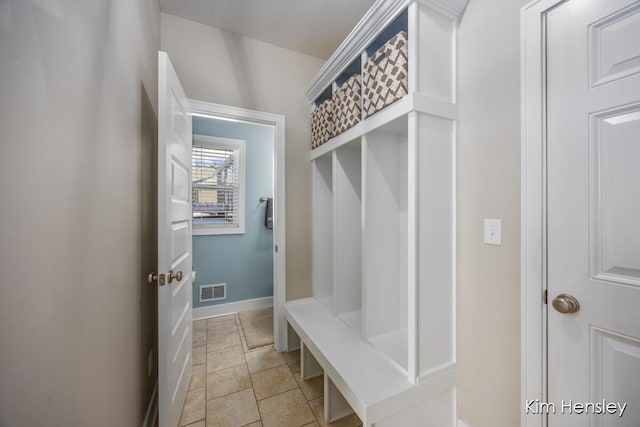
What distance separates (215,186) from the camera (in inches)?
126

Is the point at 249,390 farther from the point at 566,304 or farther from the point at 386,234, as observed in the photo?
the point at 566,304

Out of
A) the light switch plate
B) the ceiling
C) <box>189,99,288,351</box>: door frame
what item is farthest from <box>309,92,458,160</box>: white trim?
the ceiling

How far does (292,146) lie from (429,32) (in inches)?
54.5

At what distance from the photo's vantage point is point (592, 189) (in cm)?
90

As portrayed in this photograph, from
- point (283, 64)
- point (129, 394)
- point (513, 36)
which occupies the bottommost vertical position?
point (129, 394)

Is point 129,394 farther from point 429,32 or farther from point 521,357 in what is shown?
point 429,32

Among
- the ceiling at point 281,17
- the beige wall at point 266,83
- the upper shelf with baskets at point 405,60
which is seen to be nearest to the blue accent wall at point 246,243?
the beige wall at point 266,83

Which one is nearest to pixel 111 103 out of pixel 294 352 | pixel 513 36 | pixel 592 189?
pixel 513 36

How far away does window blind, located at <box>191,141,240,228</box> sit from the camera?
10.3ft

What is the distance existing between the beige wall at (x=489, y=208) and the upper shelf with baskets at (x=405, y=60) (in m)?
0.10

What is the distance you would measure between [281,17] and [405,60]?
1.30 m

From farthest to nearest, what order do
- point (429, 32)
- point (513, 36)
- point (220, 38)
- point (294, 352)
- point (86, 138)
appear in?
point (294, 352), point (220, 38), point (429, 32), point (513, 36), point (86, 138)

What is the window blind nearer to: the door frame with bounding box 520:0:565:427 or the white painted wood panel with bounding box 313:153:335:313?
the white painted wood panel with bounding box 313:153:335:313

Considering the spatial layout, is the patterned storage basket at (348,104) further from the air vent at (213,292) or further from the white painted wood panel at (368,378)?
the air vent at (213,292)
